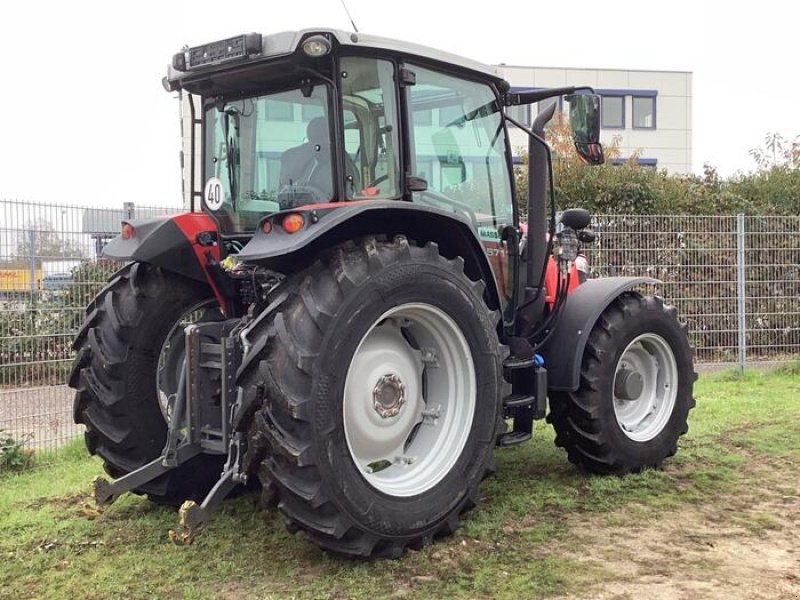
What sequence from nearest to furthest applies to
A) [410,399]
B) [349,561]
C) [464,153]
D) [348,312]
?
1. [348,312]
2. [349,561]
3. [410,399]
4. [464,153]

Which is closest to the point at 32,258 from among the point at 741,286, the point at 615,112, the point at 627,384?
the point at 627,384

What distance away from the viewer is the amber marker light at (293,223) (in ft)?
11.0

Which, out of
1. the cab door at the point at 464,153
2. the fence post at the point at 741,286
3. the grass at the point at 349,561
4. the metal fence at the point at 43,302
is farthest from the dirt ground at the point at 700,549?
the fence post at the point at 741,286

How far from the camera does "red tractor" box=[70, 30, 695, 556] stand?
10.9ft

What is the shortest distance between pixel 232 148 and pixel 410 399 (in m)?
1.68

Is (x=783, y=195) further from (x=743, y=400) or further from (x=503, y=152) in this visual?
(x=503, y=152)

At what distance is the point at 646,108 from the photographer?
115 ft

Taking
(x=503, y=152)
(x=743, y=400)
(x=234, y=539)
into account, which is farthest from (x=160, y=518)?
(x=743, y=400)

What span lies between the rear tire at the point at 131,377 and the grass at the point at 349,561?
0.28 meters

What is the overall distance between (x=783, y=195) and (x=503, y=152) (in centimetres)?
888

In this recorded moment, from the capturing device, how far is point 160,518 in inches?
169

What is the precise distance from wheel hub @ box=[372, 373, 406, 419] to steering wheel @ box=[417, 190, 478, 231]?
3.42 ft

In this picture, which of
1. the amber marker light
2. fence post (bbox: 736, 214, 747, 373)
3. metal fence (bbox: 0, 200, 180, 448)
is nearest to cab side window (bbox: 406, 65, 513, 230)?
the amber marker light

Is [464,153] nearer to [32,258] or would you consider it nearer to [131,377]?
[131,377]
